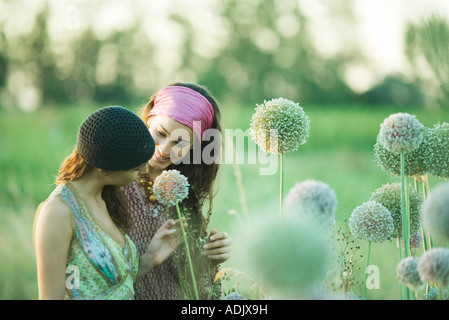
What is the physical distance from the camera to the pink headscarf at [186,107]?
55.0 inches

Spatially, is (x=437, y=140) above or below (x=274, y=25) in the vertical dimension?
below

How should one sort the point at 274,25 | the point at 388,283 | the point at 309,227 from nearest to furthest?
the point at 309,227 → the point at 388,283 → the point at 274,25

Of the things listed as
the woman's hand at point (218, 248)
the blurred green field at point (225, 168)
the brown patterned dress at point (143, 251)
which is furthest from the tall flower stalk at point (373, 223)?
the blurred green field at point (225, 168)

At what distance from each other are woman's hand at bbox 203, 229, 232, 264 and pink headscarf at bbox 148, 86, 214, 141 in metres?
0.37

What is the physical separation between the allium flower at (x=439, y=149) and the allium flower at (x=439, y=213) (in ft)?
0.77

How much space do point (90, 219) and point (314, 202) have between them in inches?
20.9

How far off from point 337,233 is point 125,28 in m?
5.46

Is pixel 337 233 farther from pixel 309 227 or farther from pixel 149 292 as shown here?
pixel 149 292

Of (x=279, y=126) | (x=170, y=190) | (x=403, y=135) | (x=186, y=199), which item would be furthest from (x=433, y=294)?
(x=186, y=199)

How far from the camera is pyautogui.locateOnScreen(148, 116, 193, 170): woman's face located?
4.50ft

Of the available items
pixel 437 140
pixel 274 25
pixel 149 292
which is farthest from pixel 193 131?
pixel 274 25

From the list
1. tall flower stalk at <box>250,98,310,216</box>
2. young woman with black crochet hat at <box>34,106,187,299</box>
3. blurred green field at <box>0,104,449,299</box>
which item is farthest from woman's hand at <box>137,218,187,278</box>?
blurred green field at <box>0,104,449,299</box>
